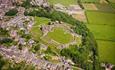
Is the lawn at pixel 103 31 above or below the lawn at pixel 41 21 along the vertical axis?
below

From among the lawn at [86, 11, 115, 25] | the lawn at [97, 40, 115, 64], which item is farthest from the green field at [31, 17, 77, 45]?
the lawn at [86, 11, 115, 25]

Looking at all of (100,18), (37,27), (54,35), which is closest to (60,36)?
(54,35)

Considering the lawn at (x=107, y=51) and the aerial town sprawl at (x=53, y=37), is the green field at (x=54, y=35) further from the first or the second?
the lawn at (x=107, y=51)

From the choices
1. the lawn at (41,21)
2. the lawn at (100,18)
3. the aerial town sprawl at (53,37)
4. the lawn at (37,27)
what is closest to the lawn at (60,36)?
the aerial town sprawl at (53,37)

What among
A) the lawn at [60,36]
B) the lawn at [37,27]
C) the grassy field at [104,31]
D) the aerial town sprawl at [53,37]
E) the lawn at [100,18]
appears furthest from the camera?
the lawn at [100,18]

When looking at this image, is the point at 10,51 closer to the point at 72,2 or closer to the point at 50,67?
the point at 50,67

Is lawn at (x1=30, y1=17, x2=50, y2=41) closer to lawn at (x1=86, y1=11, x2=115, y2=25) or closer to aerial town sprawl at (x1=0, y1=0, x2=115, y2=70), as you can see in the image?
aerial town sprawl at (x1=0, y1=0, x2=115, y2=70)

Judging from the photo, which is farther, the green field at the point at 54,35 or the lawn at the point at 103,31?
the lawn at the point at 103,31
